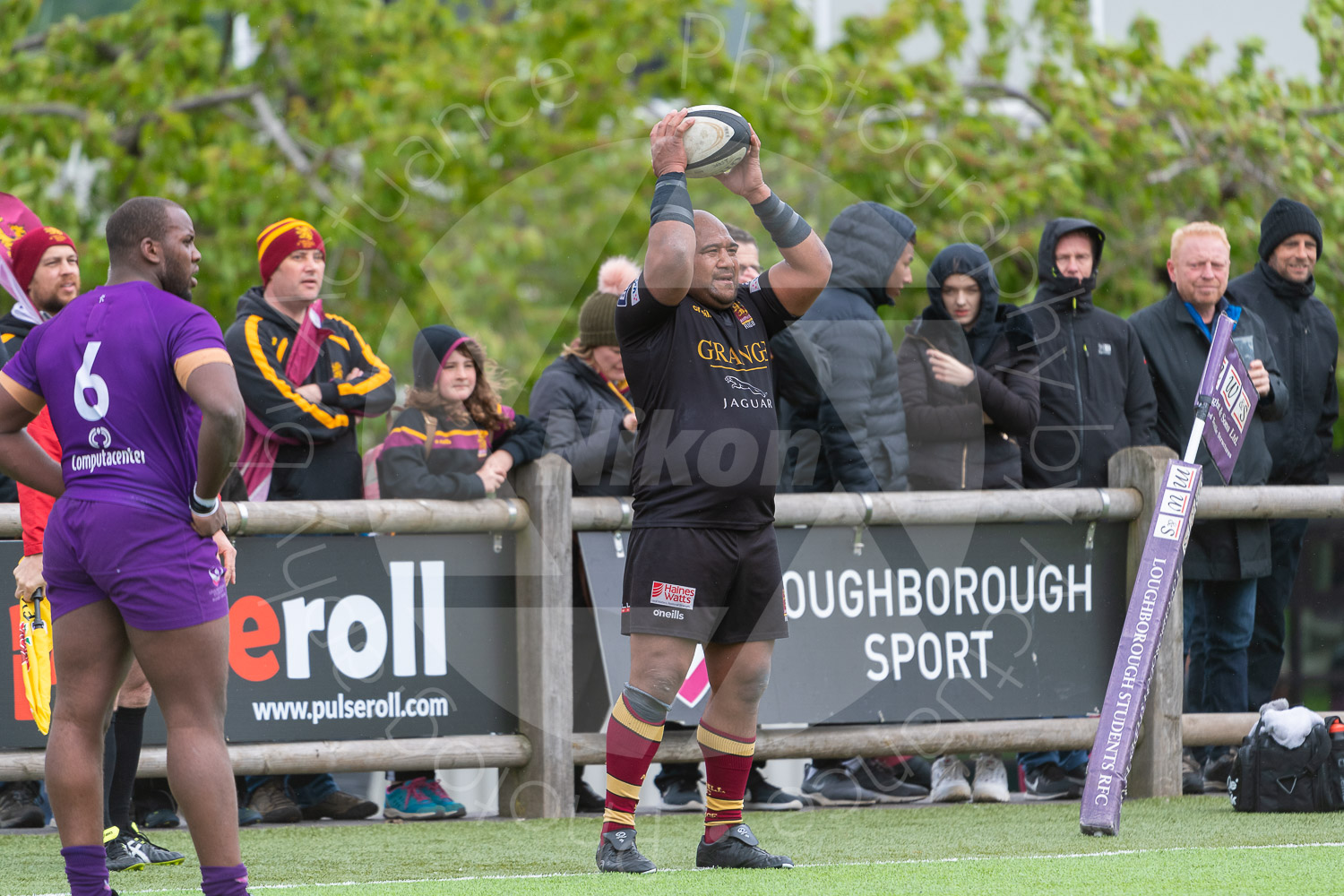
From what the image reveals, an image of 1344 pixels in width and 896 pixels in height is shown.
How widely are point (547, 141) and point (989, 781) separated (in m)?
7.49

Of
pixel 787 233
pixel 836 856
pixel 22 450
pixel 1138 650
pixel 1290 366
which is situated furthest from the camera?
pixel 1290 366

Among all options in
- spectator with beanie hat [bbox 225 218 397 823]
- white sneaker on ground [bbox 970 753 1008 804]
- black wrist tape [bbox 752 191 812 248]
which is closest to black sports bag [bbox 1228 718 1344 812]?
white sneaker on ground [bbox 970 753 1008 804]

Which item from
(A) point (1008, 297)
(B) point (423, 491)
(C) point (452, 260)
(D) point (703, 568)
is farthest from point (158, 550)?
(A) point (1008, 297)

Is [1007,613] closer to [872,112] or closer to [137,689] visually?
[137,689]

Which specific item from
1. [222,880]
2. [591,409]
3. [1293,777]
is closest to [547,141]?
[591,409]

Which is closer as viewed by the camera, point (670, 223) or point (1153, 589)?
point (670, 223)

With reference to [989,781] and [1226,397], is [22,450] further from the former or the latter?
[1226,397]

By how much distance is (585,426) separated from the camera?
762 cm

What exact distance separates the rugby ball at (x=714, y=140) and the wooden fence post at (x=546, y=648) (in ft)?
6.62

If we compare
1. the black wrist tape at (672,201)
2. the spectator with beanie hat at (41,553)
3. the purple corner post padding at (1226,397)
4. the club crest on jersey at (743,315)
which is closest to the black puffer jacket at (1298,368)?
the purple corner post padding at (1226,397)

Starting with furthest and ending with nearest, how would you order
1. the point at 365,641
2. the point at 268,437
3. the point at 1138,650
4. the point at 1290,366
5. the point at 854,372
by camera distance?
the point at 1290,366, the point at 854,372, the point at 268,437, the point at 365,641, the point at 1138,650

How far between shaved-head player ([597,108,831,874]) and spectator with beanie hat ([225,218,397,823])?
76.8 inches

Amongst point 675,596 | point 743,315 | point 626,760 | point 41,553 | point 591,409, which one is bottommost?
point 626,760

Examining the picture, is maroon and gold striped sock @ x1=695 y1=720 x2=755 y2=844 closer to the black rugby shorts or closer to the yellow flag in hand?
the black rugby shorts
